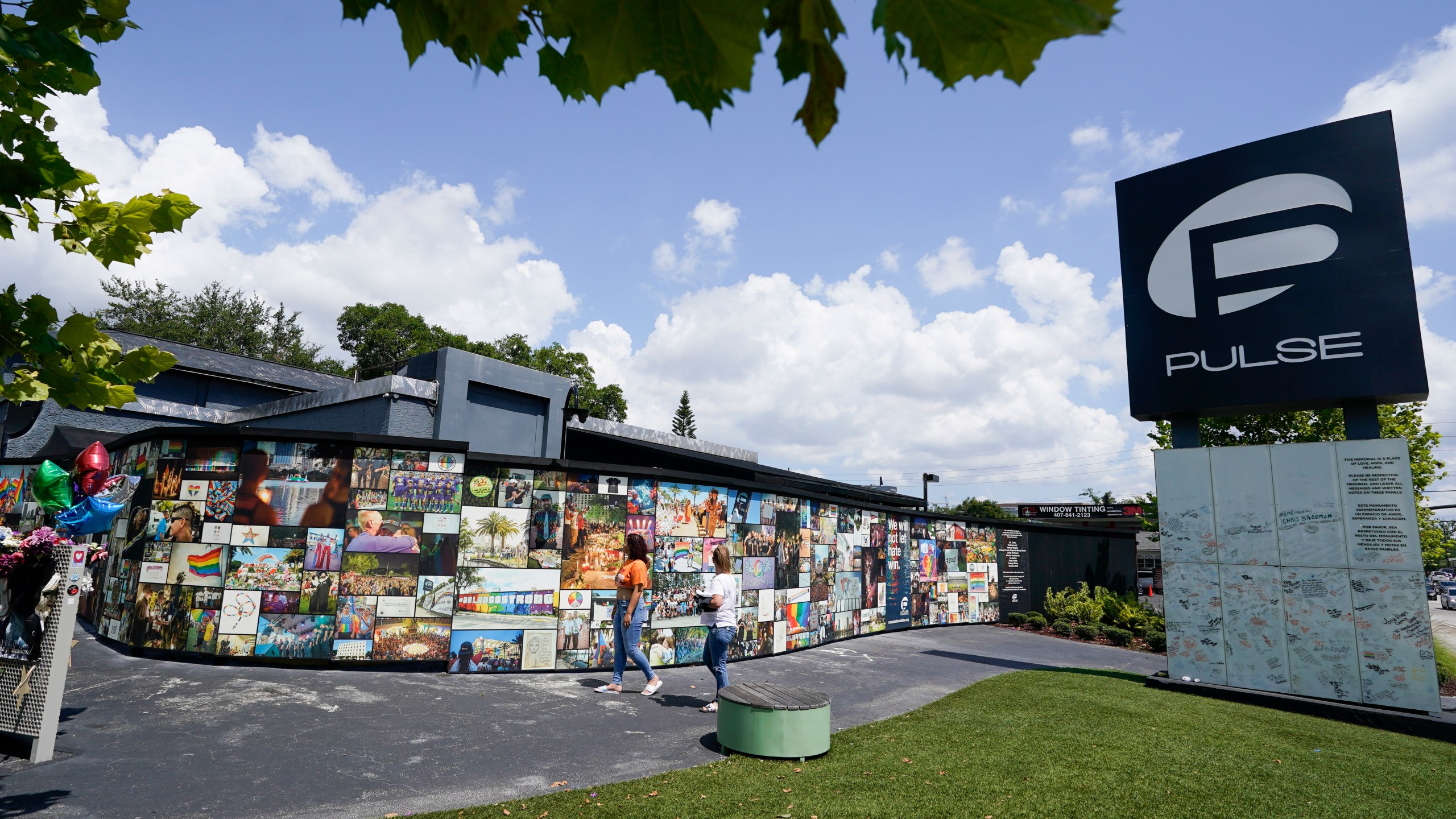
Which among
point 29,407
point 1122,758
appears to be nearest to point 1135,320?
point 1122,758

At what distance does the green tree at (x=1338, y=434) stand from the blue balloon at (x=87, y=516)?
19.8 m

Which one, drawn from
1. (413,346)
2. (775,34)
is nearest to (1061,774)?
(775,34)

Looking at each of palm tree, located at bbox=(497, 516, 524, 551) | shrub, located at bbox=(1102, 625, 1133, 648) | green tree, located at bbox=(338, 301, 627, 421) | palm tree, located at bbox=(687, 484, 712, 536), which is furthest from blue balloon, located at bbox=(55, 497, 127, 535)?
green tree, located at bbox=(338, 301, 627, 421)

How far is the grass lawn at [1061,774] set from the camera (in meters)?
4.75

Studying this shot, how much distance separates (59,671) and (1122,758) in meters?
8.79

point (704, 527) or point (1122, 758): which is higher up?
point (704, 527)

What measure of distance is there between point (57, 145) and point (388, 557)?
22.0 ft

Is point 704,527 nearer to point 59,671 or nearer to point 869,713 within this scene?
point 869,713

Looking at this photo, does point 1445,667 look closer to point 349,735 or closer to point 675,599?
point 675,599

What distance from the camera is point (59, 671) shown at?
17.6 ft

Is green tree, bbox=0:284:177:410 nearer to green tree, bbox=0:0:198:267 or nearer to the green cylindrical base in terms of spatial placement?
green tree, bbox=0:0:198:267

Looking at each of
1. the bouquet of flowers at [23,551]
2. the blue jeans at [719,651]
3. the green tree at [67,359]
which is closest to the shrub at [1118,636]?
the blue jeans at [719,651]

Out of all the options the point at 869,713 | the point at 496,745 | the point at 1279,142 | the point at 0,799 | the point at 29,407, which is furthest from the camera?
the point at 29,407

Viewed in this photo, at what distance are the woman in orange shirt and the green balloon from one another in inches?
201
